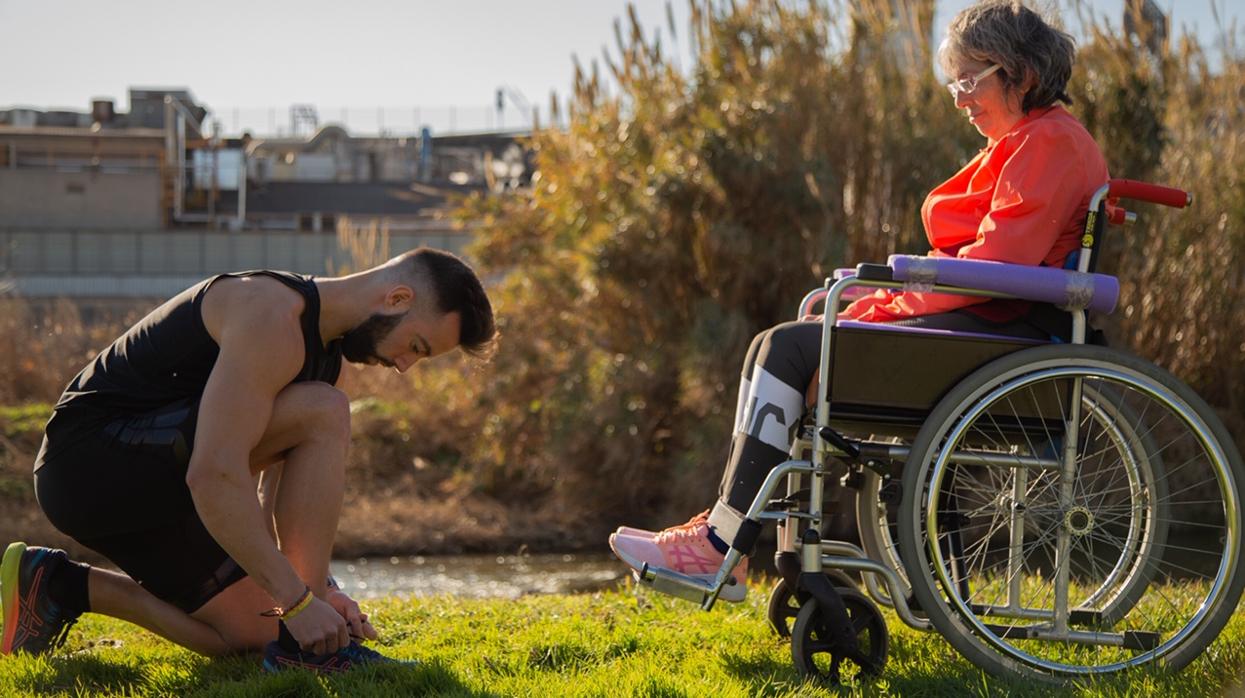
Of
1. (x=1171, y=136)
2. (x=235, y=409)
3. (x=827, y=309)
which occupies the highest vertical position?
(x=1171, y=136)

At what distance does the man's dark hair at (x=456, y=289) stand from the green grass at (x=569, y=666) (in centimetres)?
77

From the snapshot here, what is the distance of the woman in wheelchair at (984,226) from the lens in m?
3.04

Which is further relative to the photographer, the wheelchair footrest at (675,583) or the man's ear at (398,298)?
the man's ear at (398,298)

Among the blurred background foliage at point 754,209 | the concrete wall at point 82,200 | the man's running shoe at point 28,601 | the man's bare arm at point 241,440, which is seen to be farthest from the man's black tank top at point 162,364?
the concrete wall at point 82,200

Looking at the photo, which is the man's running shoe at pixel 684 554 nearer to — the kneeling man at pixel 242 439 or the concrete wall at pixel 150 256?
the kneeling man at pixel 242 439

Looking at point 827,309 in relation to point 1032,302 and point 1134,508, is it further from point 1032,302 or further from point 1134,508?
point 1134,508

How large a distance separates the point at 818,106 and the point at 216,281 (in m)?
6.00

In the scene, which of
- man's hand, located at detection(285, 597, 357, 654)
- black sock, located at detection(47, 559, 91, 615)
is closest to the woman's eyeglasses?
man's hand, located at detection(285, 597, 357, 654)

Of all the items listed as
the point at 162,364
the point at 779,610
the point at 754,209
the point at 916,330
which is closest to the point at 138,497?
the point at 162,364

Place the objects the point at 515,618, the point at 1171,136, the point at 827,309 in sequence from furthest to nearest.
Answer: the point at 1171,136 < the point at 515,618 < the point at 827,309

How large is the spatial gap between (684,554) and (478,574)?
220 inches

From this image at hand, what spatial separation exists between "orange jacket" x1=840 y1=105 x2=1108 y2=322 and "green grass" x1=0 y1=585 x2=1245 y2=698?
2.66 feet

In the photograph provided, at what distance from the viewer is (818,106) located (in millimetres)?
8641

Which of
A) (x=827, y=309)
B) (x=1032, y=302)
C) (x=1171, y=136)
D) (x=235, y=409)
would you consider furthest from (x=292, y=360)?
(x=1171, y=136)
